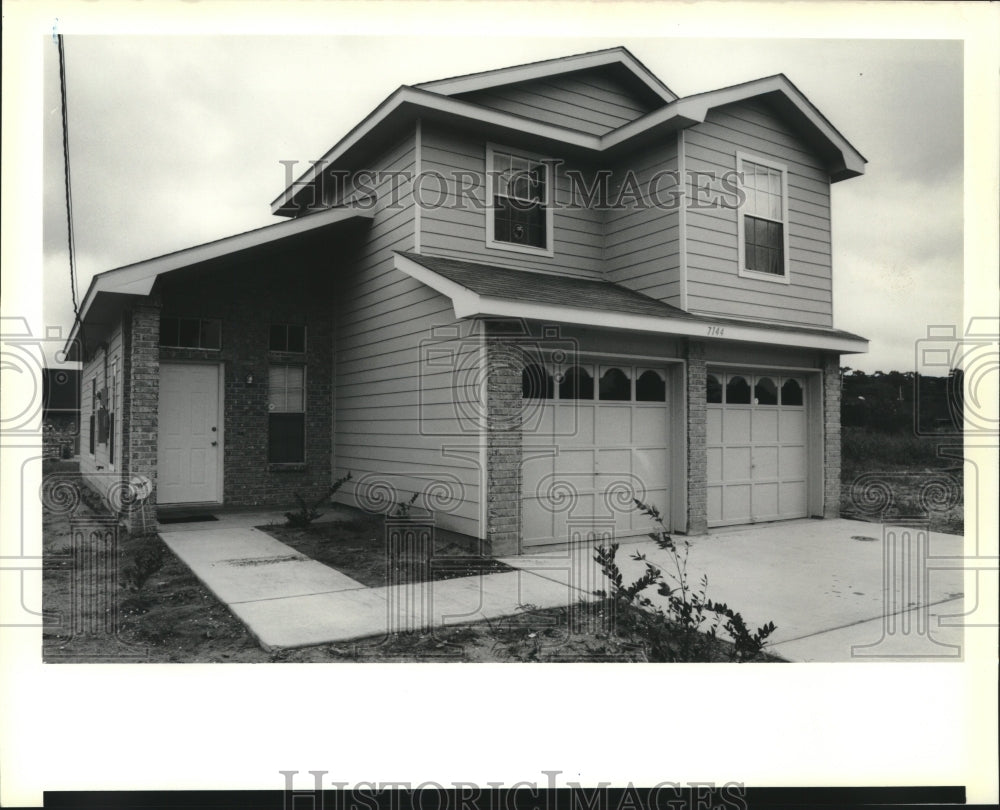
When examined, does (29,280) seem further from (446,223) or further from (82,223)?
(446,223)

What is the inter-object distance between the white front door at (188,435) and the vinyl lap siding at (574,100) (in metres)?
5.40

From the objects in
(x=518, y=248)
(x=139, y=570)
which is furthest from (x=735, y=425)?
(x=139, y=570)

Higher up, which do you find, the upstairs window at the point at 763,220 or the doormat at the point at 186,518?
the upstairs window at the point at 763,220

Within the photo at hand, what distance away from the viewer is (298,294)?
37.2ft

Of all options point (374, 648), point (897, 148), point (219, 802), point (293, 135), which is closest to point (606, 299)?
point (897, 148)

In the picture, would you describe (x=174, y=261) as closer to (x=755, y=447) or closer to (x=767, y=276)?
(x=767, y=276)

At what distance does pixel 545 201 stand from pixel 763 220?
3.16 metres

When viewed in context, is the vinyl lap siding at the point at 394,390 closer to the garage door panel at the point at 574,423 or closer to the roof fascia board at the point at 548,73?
the roof fascia board at the point at 548,73

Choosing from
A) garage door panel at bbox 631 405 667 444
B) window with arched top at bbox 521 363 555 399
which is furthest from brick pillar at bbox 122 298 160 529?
garage door panel at bbox 631 405 667 444

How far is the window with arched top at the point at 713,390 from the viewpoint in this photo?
9.98m

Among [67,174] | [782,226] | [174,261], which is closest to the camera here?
[67,174]

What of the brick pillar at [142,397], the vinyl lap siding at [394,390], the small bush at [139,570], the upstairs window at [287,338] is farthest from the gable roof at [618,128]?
the small bush at [139,570]

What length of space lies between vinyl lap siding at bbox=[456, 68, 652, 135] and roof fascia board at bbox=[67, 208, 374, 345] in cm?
286

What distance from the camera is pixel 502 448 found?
796cm
